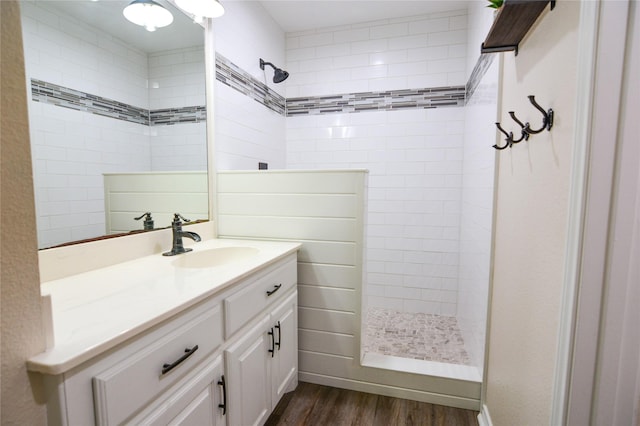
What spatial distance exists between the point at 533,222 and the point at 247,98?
1.95 metres

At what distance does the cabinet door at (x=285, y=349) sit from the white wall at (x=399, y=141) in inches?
53.5

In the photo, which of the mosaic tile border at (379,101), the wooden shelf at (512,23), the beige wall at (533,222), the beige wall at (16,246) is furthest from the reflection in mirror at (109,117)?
the beige wall at (533,222)

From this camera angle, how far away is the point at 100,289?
966 millimetres

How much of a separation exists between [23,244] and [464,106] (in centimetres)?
282

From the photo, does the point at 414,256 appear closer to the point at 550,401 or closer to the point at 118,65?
the point at 550,401

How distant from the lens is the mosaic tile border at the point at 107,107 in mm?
1022

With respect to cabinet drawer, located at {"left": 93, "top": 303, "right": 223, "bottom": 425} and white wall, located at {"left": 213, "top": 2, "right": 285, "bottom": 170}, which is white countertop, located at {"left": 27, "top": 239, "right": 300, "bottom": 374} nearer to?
cabinet drawer, located at {"left": 93, "top": 303, "right": 223, "bottom": 425}

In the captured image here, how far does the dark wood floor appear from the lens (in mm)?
1576

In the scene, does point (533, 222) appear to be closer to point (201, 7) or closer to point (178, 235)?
point (178, 235)

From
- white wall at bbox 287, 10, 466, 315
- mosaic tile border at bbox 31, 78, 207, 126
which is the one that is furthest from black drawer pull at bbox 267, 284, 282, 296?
white wall at bbox 287, 10, 466, 315

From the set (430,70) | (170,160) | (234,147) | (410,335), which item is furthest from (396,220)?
(170,160)

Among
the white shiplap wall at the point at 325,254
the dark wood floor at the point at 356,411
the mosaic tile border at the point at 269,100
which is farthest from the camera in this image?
the white shiplap wall at the point at 325,254

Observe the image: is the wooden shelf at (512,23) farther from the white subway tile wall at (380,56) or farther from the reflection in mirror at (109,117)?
the white subway tile wall at (380,56)

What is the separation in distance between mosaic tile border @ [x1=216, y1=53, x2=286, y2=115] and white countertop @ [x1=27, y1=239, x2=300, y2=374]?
4.01ft
